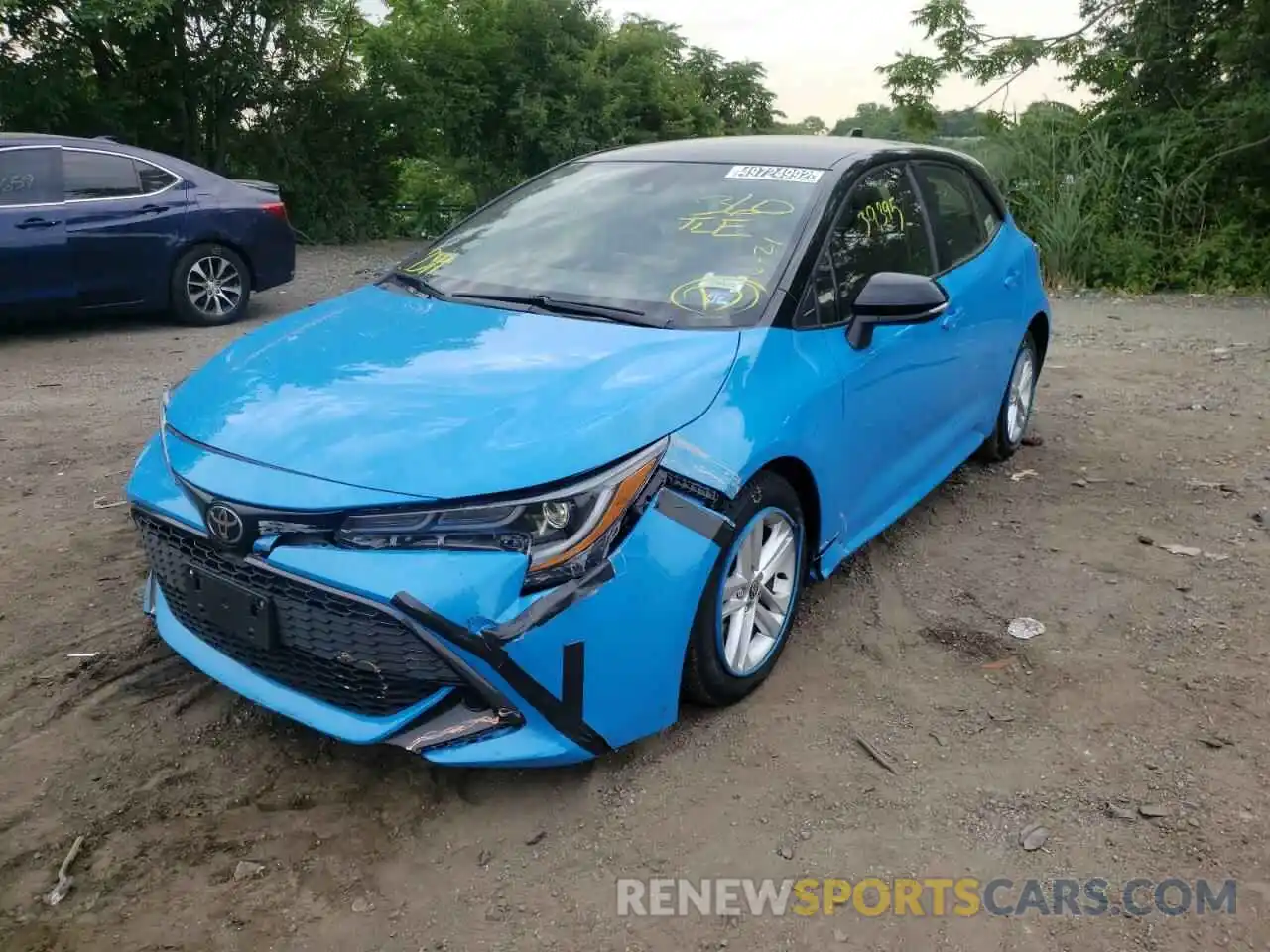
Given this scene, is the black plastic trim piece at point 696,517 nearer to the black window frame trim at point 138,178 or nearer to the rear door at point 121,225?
the rear door at point 121,225

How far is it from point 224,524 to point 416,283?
4.93 ft

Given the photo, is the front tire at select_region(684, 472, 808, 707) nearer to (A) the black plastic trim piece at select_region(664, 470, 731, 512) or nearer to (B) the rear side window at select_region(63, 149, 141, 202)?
(A) the black plastic trim piece at select_region(664, 470, 731, 512)

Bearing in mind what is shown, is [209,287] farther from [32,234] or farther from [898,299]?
[898,299]

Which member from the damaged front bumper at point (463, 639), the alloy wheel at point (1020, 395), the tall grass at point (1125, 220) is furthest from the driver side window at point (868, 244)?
the tall grass at point (1125, 220)

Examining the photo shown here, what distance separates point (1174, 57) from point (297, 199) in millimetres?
10748

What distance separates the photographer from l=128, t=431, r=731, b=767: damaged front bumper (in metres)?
2.34

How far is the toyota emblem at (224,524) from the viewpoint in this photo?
2486mm

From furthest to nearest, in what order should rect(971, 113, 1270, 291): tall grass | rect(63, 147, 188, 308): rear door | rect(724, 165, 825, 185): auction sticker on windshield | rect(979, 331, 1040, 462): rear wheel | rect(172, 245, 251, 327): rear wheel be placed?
rect(971, 113, 1270, 291): tall grass → rect(172, 245, 251, 327): rear wheel → rect(63, 147, 188, 308): rear door → rect(979, 331, 1040, 462): rear wheel → rect(724, 165, 825, 185): auction sticker on windshield

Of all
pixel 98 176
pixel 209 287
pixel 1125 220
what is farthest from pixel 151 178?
pixel 1125 220

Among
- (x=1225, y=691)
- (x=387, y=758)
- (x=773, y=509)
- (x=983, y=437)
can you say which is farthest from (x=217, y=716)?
(x=983, y=437)

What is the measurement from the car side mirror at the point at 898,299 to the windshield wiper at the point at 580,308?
65 cm

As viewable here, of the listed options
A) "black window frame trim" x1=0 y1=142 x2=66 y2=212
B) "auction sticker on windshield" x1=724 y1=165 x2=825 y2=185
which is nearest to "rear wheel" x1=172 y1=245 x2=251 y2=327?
"black window frame trim" x1=0 y1=142 x2=66 y2=212

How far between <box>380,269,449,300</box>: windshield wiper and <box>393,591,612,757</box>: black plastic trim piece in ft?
5.04

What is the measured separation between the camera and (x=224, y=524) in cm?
251
